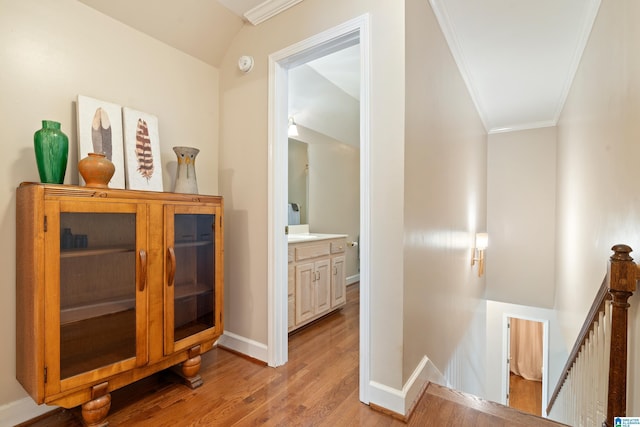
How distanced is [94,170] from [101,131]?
1.37 ft

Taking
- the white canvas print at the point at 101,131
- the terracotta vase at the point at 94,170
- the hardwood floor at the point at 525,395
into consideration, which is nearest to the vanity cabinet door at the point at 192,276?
the terracotta vase at the point at 94,170

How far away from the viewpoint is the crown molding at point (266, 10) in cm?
203

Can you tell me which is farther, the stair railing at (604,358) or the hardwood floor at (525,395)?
the hardwood floor at (525,395)

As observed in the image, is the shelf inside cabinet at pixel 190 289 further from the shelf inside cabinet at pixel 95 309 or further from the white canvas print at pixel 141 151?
the white canvas print at pixel 141 151

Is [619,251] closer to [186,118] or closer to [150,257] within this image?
[150,257]

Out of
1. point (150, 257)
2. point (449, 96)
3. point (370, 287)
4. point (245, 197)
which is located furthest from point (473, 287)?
point (150, 257)

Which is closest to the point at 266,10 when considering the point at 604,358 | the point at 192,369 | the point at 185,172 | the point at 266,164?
the point at 266,164

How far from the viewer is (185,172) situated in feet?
6.52

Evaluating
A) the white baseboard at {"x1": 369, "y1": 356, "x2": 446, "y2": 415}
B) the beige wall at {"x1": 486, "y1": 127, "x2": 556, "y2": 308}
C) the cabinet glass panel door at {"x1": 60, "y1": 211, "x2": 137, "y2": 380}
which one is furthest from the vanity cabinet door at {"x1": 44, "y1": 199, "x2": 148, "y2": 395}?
the beige wall at {"x1": 486, "y1": 127, "x2": 556, "y2": 308}

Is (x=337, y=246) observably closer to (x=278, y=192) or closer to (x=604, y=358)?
(x=278, y=192)

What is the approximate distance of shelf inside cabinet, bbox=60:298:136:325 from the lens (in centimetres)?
137

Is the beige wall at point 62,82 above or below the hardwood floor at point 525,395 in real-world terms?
above

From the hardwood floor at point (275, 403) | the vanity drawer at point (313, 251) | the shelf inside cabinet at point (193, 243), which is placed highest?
the shelf inside cabinet at point (193, 243)

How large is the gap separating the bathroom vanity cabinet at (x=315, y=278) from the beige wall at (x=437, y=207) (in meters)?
1.17
